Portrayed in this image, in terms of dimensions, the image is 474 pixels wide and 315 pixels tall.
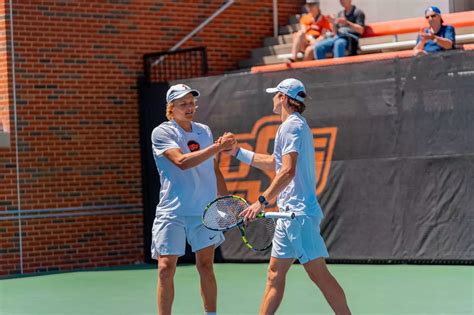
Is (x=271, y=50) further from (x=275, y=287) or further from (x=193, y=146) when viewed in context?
(x=275, y=287)

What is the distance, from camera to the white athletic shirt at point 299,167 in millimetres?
8273

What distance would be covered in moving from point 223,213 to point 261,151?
24.4 feet

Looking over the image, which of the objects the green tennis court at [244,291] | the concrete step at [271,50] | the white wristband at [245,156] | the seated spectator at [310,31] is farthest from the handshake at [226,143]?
the concrete step at [271,50]

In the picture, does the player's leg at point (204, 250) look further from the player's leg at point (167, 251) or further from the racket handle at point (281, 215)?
the racket handle at point (281, 215)

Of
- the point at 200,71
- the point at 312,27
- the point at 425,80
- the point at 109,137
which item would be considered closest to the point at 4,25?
the point at 109,137

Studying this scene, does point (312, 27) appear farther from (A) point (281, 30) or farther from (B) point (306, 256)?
(B) point (306, 256)

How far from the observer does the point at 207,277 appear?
354 inches

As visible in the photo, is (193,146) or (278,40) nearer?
(193,146)

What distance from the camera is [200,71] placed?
18094mm

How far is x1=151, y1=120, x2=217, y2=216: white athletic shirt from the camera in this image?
9000 millimetres

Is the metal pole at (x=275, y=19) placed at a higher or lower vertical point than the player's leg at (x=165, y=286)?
higher

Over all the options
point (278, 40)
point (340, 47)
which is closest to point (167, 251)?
point (340, 47)

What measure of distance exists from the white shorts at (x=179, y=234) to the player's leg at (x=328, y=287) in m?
1.02

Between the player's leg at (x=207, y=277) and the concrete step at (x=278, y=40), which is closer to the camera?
the player's leg at (x=207, y=277)
